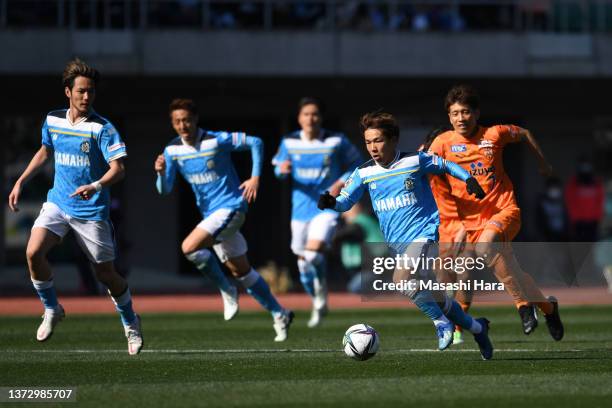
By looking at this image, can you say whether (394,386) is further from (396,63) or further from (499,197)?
(396,63)

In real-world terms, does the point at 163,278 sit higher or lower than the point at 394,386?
lower

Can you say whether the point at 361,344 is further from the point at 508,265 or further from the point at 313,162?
the point at 313,162

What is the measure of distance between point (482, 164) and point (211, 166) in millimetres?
2876

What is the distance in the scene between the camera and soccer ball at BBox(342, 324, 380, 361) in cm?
894

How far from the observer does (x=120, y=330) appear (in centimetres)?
1313

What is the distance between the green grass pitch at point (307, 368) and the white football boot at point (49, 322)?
192 mm

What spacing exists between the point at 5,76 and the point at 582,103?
12.3 meters

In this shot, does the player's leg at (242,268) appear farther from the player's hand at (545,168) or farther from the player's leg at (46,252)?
the player's hand at (545,168)

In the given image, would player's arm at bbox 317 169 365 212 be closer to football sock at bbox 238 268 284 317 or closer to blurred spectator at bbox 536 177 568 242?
football sock at bbox 238 268 284 317

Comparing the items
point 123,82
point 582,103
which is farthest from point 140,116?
point 582,103

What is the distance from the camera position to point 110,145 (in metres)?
9.43

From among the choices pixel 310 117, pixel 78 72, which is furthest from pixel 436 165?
pixel 310 117

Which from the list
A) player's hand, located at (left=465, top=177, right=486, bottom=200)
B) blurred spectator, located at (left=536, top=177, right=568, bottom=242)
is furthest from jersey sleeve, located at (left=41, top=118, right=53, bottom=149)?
blurred spectator, located at (left=536, top=177, right=568, bottom=242)

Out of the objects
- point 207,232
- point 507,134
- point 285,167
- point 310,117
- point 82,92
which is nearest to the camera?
point 82,92
